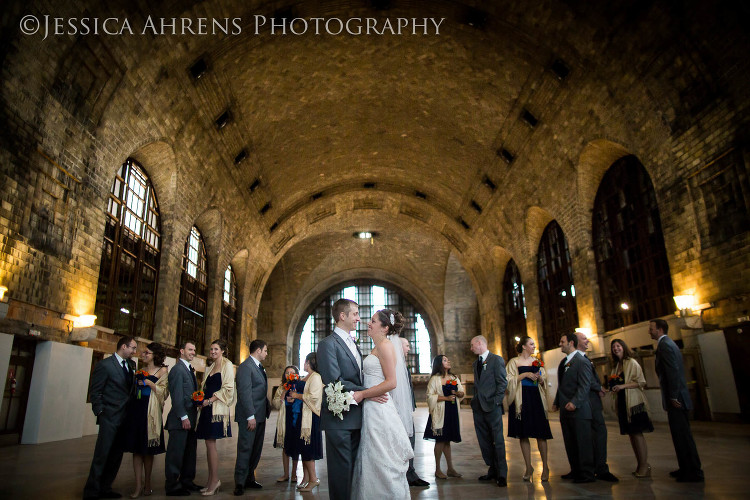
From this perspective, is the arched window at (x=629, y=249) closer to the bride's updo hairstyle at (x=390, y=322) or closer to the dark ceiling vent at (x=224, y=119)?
the bride's updo hairstyle at (x=390, y=322)

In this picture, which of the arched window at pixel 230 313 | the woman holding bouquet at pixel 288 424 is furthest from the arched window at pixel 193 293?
the woman holding bouquet at pixel 288 424

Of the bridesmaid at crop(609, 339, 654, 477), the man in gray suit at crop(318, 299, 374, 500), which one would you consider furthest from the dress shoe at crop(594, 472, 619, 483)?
the man in gray suit at crop(318, 299, 374, 500)

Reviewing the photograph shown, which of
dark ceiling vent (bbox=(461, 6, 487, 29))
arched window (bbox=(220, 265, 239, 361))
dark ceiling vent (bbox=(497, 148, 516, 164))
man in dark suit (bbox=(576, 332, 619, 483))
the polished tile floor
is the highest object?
dark ceiling vent (bbox=(461, 6, 487, 29))

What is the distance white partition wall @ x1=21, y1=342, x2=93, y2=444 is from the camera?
845 cm

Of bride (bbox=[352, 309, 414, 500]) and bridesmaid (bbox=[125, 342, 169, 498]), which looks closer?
bride (bbox=[352, 309, 414, 500])

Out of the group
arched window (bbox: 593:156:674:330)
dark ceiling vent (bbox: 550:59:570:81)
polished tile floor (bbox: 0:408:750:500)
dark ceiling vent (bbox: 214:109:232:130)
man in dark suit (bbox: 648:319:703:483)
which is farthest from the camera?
dark ceiling vent (bbox: 214:109:232:130)

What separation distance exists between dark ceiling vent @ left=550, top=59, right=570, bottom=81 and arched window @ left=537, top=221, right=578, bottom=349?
20.4ft

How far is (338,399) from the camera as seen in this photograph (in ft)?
9.99

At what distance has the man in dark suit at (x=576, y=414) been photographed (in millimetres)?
4703

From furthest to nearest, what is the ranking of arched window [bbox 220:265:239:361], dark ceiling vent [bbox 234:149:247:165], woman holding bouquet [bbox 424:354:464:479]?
arched window [bbox 220:265:239:361]
dark ceiling vent [bbox 234:149:247:165]
woman holding bouquet [bbox 424:354:464:479]

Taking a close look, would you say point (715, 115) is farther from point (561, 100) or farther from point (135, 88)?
point (135, 88)

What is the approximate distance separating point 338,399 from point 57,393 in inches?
322

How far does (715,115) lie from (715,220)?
196cm

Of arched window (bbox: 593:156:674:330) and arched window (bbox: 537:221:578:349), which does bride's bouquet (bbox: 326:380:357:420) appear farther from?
arched window (bbox: 537:221:578:349)
